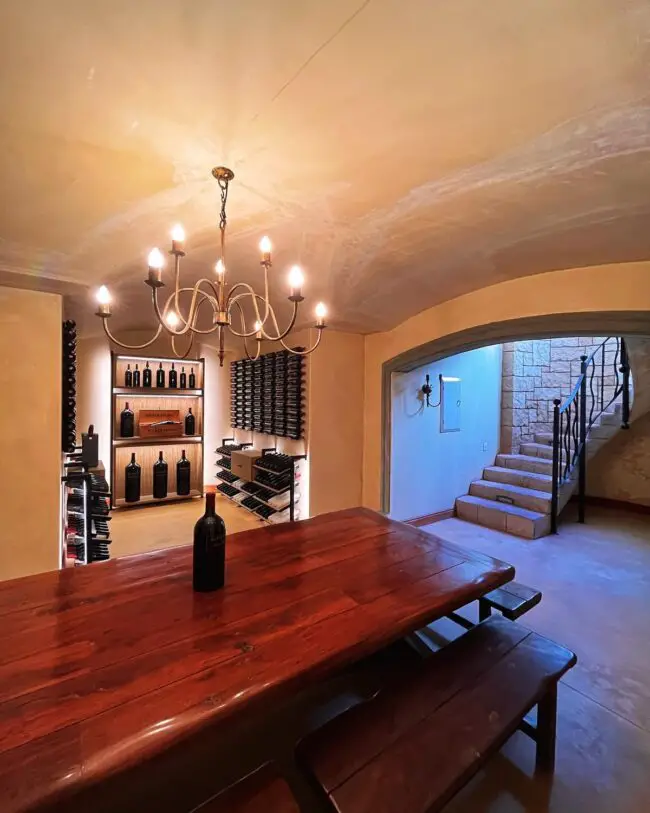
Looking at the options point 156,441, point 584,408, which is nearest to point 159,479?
point 156,441

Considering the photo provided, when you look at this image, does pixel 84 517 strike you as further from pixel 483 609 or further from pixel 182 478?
pixel 483 609

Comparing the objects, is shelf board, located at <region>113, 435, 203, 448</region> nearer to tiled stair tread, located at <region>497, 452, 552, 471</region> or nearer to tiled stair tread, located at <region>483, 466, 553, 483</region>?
tiled stair tread, located at <region>483, 466, 553, 483</region>

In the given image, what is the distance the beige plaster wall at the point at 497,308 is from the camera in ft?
7.65

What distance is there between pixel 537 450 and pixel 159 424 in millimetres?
5156

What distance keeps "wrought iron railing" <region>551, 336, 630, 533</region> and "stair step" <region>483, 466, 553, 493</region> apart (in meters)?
0.26

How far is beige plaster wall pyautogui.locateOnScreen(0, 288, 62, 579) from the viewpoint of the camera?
2359mm

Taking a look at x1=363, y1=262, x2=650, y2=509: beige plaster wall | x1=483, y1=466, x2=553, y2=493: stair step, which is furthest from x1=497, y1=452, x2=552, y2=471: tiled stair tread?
x1=363, y1=262, x2=650, y2=509: beige plaster wall

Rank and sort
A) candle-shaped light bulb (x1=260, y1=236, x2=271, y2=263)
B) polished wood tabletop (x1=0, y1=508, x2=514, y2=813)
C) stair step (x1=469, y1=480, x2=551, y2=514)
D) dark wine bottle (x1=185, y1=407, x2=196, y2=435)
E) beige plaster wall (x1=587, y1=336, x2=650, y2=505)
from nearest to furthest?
polished wood tabletop (x1=0, y1=508, x2=514, y2=813) → candle-shaped light bulb (x1=260, y1=236, x2=271, y2=263) → stair step (x1=469, y1=480, x2=551, y2=514) → beige plaster wall (x1=587, y1=336, x2=650, y2=505) → dark wine bottle (x1=185, y1=407, x2=196, y2=435)

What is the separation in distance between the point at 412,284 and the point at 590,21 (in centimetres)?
188

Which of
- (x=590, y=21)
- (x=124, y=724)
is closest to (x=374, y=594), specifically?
(x=124, y=724)

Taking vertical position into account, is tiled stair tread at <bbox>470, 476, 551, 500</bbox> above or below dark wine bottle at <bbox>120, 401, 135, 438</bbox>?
below

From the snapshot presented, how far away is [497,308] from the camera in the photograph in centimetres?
288

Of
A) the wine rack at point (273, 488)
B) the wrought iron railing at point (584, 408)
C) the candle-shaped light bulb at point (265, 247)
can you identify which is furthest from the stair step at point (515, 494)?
the candle-shaped light bulb at point (265, 247)

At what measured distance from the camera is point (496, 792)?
4.70ft
